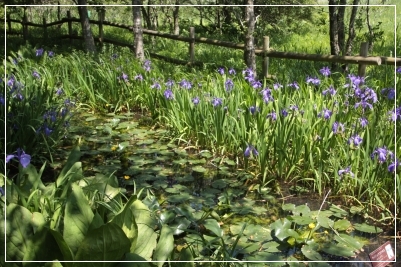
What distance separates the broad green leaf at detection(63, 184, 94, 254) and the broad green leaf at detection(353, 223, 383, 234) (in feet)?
4.66

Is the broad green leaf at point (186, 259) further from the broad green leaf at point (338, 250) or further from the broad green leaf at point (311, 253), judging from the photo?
the broad green leaf at point (338, 250)

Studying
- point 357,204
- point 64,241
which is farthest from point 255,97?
point 64,241

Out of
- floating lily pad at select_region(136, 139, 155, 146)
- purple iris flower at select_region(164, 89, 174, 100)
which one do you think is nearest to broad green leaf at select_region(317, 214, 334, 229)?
floating lily pad at select_region(136, 139, 155, 146)

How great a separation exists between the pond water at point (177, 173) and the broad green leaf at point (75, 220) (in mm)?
430

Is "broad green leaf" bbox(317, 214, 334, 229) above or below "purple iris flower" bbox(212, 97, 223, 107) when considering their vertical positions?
below

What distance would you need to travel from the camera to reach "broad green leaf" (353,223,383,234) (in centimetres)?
217

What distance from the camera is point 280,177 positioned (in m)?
2.81

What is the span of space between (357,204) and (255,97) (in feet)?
4.44

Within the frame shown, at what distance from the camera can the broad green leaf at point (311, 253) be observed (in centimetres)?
193

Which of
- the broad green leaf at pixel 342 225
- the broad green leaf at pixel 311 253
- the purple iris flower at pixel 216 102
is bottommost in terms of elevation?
the broad green leaf at pixel 311 253

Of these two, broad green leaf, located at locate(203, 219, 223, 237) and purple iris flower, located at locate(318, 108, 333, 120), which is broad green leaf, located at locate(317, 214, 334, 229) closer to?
broad green leaf, located at locate(203, 219, 223, 237)

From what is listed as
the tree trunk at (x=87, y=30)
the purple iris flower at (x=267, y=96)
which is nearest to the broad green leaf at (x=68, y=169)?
the purple iris flower at (x=267, y=96)

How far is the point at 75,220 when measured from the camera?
157 cm

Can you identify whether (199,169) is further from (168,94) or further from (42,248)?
(42,248)
